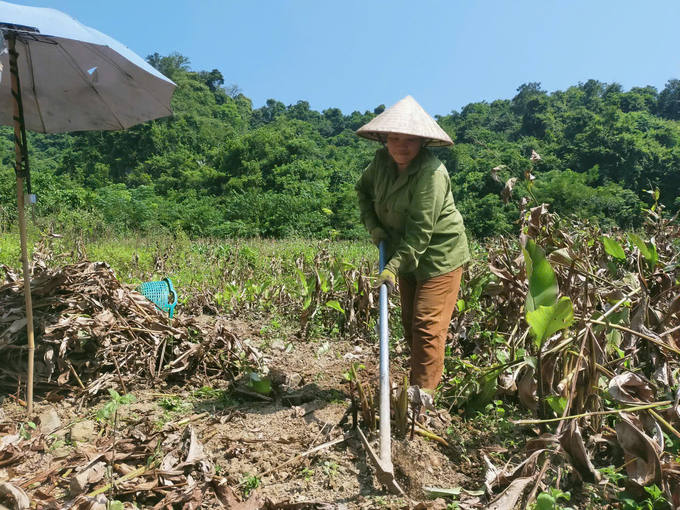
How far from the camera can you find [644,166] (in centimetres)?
2800

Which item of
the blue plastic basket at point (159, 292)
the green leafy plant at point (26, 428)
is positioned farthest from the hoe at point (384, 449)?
the blue plastic basket at point (159, 292)

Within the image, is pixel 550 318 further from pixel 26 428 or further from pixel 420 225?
pixel 26 428

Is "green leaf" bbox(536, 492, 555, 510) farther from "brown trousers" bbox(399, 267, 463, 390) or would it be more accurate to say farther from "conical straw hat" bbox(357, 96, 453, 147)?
"conical straw hat" bbox(357, 96, 453, 147)

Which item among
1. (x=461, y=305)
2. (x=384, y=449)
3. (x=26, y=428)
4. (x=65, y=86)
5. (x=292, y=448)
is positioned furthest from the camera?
(x=461, y=305)

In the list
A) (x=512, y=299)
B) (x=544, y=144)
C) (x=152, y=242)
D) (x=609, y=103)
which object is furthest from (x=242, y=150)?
(x=609, y=103)

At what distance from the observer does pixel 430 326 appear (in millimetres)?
2756

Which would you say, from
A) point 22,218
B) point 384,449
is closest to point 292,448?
point 384,449

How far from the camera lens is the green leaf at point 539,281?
2.19m

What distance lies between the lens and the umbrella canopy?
112 inches

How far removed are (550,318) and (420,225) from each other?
2.79 ft

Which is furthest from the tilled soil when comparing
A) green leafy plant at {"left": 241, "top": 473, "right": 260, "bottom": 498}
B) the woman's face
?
the woman's face

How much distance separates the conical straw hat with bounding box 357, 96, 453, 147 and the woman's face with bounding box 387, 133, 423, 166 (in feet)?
0.20

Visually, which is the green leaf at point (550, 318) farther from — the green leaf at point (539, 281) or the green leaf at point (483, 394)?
the green leaf at point (483, 394)

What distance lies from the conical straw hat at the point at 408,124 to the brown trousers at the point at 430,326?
77cm
